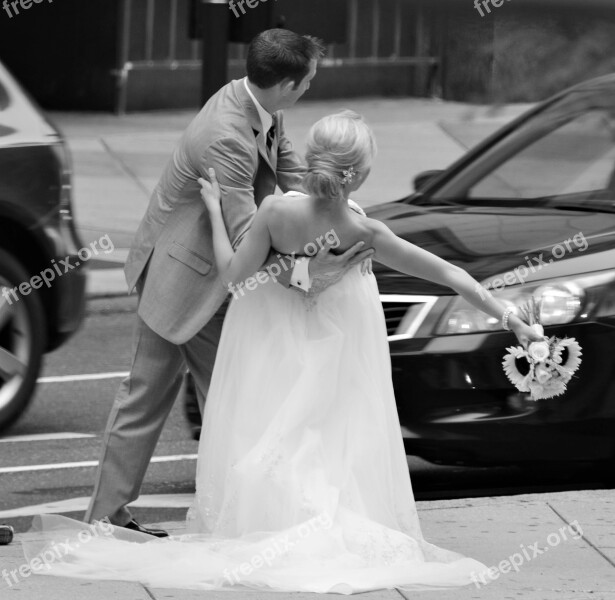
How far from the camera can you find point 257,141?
3.46 m

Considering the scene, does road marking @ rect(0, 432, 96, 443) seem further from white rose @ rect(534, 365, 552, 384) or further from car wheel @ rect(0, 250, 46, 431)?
white rose @ rect(534, 365, 552, 384)

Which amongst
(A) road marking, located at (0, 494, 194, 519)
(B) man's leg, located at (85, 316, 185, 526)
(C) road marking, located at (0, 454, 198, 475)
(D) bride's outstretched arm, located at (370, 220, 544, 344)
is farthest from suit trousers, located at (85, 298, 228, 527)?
(C) road marking, located at (0, 454, 198, 475)

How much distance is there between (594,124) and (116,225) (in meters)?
6.59

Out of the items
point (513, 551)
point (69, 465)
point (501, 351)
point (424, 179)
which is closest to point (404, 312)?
point (501, 351)

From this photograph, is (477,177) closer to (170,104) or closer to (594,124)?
(594,124)

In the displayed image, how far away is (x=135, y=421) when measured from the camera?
12.0ft

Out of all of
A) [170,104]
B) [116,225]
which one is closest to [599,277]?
[116,225]

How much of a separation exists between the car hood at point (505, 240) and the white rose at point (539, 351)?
1.30 m

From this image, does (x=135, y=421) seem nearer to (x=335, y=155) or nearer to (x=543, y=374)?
(x=335, y=155)

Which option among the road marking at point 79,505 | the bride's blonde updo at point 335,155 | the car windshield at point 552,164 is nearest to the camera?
the bride's blonde updo at point 335,155

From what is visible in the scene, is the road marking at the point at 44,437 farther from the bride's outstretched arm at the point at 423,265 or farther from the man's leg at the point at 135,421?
the bride's outstretched arm at the point at 423,265

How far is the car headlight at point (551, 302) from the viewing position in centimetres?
435

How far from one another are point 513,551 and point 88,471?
2203 mm

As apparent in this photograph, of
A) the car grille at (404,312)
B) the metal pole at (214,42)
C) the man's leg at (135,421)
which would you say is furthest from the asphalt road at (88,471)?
the metal pole at (214,42)
